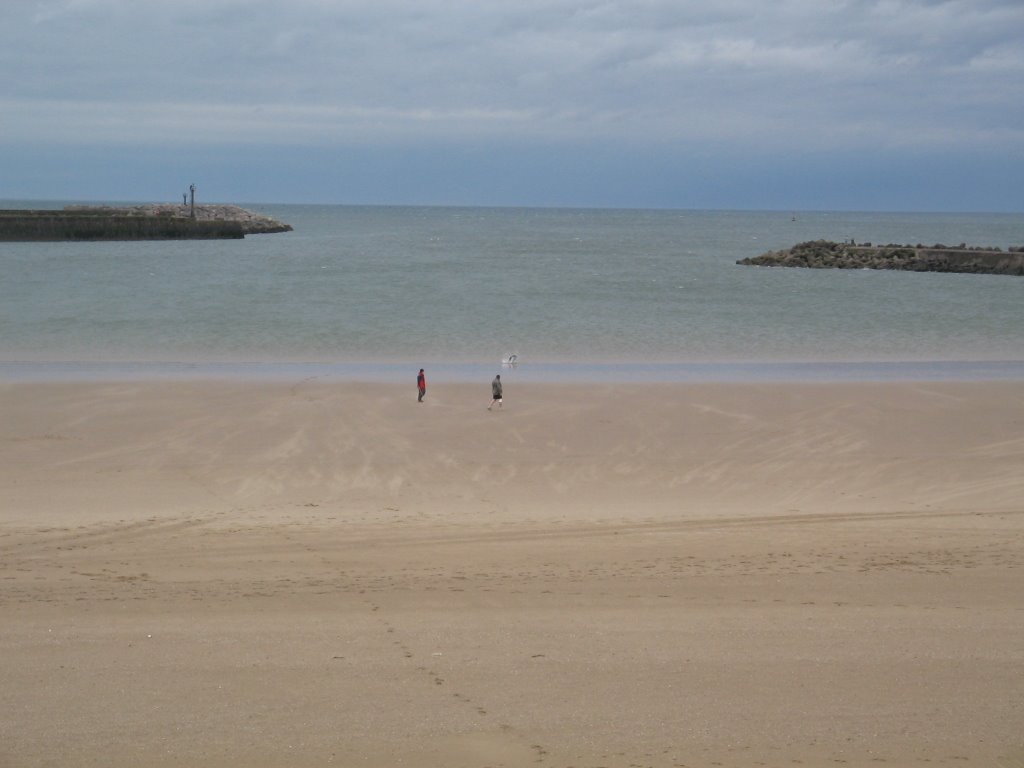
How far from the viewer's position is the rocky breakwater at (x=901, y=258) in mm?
68875

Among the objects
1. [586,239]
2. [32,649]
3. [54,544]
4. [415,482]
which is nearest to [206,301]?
[415,482]

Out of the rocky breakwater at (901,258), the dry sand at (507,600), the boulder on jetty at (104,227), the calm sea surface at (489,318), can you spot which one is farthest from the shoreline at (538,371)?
the boulder on jetty at (104,227)

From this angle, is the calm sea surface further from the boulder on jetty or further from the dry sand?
the boulder on jetty

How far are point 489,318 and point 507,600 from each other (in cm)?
3134

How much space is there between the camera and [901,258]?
73375mm

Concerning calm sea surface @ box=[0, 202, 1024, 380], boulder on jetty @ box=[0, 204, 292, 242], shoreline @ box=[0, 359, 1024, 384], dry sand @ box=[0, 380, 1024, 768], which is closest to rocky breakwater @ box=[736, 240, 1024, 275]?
calm sea surface @ box=[0, 202, 1024, 380]

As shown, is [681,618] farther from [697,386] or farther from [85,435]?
[697,386]

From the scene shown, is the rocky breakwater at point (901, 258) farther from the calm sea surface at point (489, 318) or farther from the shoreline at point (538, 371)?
the shoreline at point (538, 371)

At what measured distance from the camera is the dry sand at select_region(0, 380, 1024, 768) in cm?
671

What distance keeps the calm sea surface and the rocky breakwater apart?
3211 millimetres

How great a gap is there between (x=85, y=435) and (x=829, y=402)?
42.7ft

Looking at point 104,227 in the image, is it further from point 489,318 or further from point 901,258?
point 489,318

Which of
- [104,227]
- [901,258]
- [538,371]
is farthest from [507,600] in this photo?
[104,227]

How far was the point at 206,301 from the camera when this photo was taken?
145 ft
